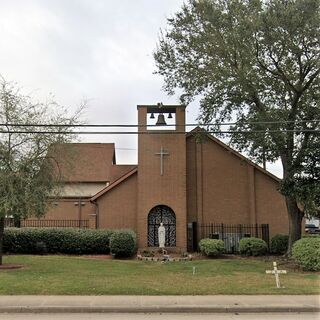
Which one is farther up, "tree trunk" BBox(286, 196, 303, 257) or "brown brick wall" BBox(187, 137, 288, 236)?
"brown brick wall" BBox(187, 137, 288, 236)

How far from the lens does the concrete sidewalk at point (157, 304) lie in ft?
40.0

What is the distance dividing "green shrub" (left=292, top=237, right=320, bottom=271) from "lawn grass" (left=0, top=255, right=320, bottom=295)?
499 millimetres

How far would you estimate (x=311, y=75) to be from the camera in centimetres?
2434

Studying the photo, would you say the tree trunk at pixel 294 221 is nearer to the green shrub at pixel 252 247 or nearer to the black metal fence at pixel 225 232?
the green shrub at pixel 252 247

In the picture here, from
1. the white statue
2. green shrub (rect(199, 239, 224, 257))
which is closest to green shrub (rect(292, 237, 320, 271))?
green shrub (rect(199, 239, 224, 257))

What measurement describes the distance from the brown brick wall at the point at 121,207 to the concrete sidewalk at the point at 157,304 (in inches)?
734

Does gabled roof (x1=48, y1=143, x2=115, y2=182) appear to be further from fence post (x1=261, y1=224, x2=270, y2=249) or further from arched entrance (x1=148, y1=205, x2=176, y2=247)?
fence post (x1=261, y1=224, x2=270, y2=249)

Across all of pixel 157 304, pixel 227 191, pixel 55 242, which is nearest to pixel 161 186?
pixel 227 191

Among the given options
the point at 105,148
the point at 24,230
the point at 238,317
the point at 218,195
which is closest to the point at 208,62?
the point at 218,195

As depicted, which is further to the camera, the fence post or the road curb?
the fence post

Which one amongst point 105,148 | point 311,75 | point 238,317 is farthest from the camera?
point 105,148

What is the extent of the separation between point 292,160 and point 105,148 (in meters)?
23.7

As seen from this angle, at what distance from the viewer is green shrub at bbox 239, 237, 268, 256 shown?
2825 cm

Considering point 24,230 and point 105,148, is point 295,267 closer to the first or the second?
point 24,230
